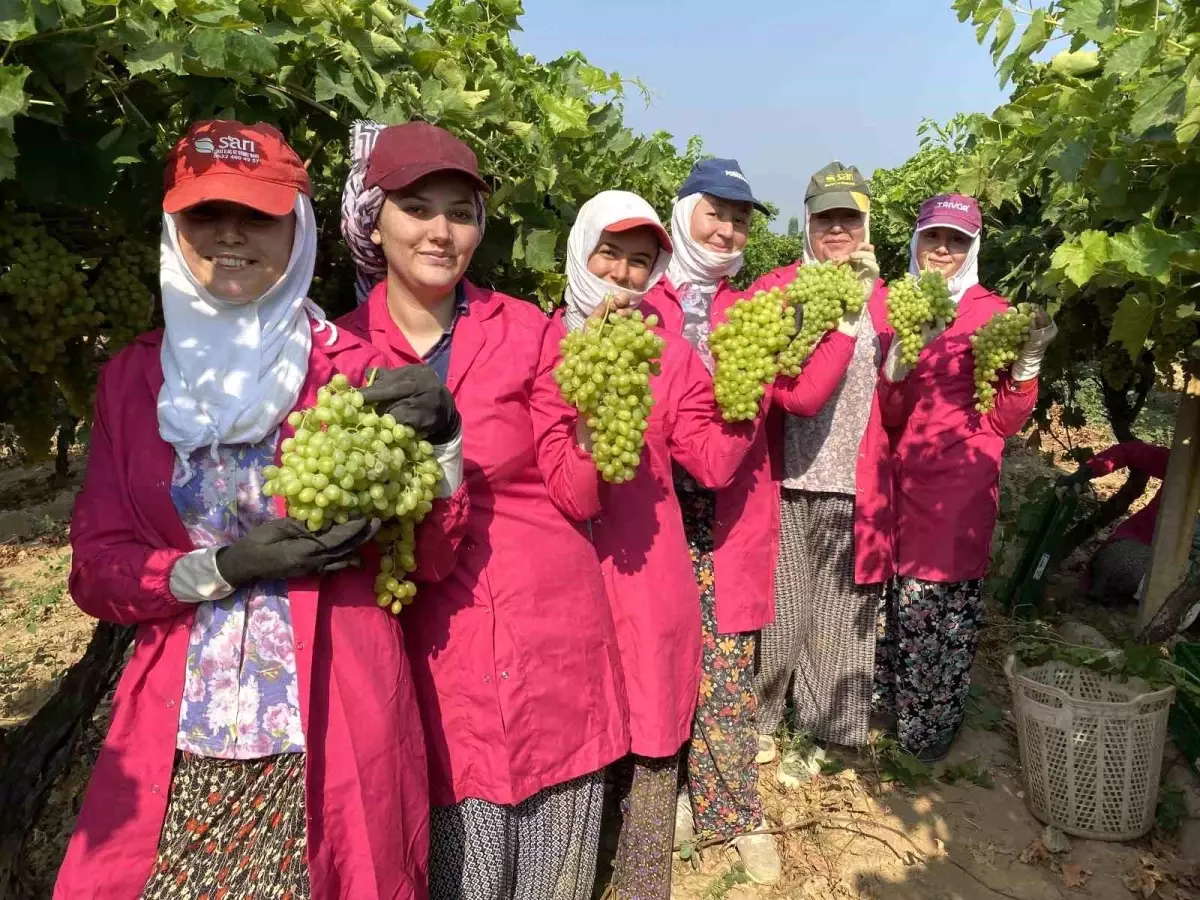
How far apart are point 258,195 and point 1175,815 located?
14.0ft

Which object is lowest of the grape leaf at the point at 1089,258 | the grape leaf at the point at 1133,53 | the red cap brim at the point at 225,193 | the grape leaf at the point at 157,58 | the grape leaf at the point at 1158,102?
the red cap brim at the point at 225,193

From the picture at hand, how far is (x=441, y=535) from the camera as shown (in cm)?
191

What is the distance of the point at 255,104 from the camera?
6.97 feet

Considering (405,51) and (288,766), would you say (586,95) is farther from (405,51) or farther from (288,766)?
(288,766)

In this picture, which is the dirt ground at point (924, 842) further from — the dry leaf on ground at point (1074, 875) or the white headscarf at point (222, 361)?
the white headscarf at point (222, 361)

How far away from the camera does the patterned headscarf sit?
6.70 ft

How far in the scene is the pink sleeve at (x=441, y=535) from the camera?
1.88 meters

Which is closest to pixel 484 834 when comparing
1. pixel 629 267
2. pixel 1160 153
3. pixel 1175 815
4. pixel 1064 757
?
pixel 629 267

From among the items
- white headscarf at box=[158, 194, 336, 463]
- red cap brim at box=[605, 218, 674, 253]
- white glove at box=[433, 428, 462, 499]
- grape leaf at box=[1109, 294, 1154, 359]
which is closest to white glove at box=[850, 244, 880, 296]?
red cap brim at box=[605, 218, 674, 253]

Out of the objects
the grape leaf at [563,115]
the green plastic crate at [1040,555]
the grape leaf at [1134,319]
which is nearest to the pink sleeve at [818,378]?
the grape leaf at [1134,319]

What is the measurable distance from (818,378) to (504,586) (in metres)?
1.38

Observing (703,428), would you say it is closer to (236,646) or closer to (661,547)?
(661,547)

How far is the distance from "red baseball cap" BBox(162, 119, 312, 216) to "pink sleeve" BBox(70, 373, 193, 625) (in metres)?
0.46

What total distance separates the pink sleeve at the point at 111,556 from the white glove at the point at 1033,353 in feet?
9.67
